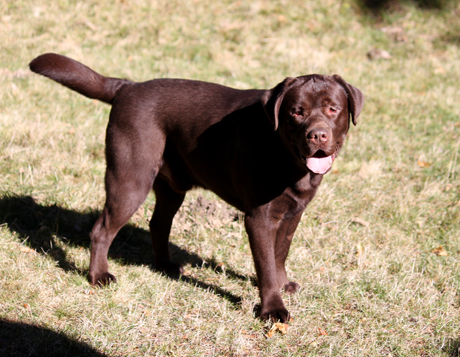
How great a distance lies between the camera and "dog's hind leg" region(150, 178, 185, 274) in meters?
3.94

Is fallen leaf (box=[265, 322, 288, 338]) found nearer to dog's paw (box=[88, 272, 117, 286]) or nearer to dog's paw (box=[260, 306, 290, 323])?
dog's paw (box=[260, 306, 290, 323])

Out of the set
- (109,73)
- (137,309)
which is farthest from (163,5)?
(137,309)

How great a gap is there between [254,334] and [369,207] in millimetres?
2150

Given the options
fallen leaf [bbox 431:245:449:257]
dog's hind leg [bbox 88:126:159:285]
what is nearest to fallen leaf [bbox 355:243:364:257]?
fallen leaf [bbox 431:245:449:257]

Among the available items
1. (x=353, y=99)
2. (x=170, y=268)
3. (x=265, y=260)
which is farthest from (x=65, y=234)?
(x=353, y=99)

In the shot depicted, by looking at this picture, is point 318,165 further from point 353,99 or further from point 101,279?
point 101,279

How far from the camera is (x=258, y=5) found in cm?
1014

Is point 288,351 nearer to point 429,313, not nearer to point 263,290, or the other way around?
point 263,290

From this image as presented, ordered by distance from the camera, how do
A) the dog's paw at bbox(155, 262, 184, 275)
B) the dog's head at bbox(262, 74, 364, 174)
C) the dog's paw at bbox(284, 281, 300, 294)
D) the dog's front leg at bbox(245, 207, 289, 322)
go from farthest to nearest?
the dog's paw at bbox(155, 262, 184, 275), the dog's paw at bbox(284, 281, 300, 294), the dog's front leg at bbox(245, 207, 289, 322), the dog's head at bbox(262, 74, 364, 174)

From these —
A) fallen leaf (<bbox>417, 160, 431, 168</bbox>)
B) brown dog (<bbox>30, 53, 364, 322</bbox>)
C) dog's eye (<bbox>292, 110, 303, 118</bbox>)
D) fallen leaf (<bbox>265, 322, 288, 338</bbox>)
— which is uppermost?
dog's eye (<bbox>292, 110, 303, 118</bbox>)

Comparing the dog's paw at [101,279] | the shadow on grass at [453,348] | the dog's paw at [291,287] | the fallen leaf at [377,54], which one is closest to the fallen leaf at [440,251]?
the shadow on grass at [453,348]

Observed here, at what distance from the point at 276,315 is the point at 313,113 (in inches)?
50.5

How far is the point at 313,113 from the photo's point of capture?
120 inches

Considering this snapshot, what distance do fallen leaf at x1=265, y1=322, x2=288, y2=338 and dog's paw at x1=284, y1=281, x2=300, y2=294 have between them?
18.4 inches
